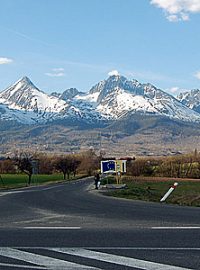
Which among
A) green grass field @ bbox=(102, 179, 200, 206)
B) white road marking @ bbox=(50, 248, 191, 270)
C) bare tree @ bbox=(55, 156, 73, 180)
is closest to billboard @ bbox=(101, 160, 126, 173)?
Answer: green grass field @ bbox=(102, 179, 200, 206)

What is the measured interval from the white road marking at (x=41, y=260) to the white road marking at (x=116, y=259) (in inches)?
23.9

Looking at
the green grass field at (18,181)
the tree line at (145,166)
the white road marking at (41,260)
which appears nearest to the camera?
the white road marking at (41,260)

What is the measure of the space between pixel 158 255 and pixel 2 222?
757cm

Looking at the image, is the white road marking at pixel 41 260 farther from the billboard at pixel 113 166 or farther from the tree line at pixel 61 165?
the tree line at pixel 61 165

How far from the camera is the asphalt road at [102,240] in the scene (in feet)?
30.8

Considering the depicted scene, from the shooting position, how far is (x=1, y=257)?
9.97m

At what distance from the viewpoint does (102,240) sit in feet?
39.3

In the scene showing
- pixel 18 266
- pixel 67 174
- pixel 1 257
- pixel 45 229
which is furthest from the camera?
pixel 67 174

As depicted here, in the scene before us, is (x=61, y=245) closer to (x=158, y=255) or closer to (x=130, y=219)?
(x=158, y=255)

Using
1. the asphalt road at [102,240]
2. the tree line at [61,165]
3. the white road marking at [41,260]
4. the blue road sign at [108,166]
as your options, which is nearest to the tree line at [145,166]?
the tree line at [61,165]

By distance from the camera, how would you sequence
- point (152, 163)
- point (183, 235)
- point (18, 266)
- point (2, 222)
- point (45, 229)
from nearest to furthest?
point (18, 266), point (183, 235), point (45, 229), point (2, 222), point (152, 163)

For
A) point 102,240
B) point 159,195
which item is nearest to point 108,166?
point 159,195

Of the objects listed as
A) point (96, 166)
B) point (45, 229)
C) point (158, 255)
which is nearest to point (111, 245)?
point (158, 255)

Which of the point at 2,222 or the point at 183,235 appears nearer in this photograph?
the point at 183,235
